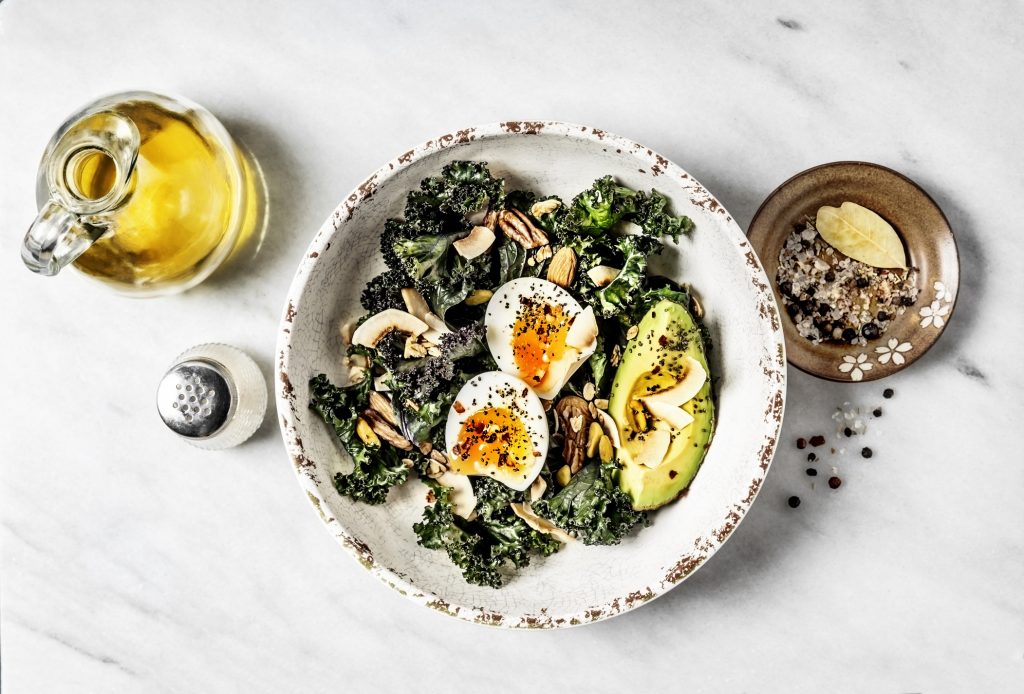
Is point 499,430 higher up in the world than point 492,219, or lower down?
lower down

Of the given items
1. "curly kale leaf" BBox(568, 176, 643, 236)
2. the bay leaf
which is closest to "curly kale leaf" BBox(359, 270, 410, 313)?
"curly kale leaf" BBox(568, 176, 643, 236)

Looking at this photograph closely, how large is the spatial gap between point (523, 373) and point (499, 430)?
0.35ft

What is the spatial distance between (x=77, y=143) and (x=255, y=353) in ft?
1.60

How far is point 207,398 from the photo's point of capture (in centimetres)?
142

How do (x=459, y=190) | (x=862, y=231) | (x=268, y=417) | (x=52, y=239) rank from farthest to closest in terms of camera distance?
(x=268, y=417) → (x=862, y=231) → (x=459, y=190) → (x=52, y=239)

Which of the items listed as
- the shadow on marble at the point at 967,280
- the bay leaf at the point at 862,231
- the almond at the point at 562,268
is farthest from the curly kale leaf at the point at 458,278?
the shadow on marble at the point at 967,280

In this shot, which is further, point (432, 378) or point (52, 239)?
point (432, 378)

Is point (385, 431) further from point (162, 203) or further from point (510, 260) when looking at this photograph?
point (162, 203)

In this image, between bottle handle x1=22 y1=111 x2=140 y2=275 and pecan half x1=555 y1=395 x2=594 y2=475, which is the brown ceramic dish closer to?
pecan half x1=555 y1=395 x2=594 y2=475

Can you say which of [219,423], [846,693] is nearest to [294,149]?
[219,423]

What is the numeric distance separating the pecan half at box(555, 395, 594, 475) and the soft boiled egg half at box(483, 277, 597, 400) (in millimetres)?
37

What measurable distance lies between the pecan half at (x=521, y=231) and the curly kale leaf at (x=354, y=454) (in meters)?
0.41

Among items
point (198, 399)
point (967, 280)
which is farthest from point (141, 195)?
point (967, 280)

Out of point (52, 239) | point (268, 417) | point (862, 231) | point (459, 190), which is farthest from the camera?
point (268, 417)
